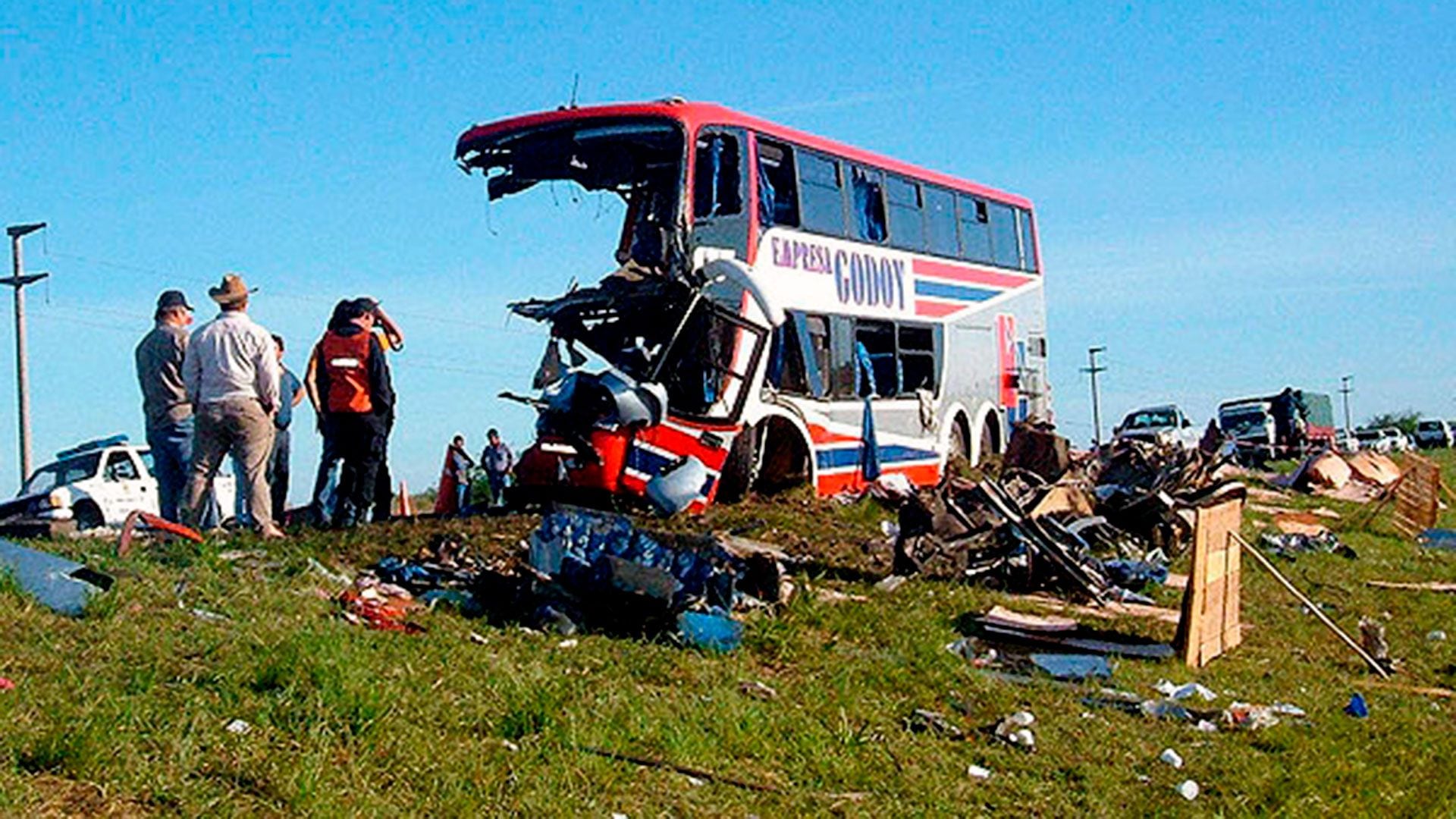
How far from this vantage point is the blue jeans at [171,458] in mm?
11461

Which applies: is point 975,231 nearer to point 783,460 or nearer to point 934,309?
point 934,309

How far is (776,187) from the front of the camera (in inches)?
647

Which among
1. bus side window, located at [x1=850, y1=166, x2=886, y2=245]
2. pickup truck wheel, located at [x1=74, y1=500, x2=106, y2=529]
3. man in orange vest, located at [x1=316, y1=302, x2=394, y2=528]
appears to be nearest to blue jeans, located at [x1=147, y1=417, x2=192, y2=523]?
man in orange vest, located at [x1=316, y1=302, x2=394, y2=528]

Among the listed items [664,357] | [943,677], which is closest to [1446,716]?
[943,677]

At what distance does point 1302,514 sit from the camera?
20047 mm

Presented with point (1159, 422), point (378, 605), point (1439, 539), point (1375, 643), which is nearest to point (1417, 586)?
point (1375, 643)

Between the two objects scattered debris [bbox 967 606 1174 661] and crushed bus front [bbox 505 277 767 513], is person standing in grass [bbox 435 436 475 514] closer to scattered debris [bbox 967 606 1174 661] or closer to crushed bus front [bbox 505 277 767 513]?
crushed bus front [bbox 505 277 767 513]

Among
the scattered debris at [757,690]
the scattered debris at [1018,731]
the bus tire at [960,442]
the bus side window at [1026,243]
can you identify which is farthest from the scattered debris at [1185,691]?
the bus side window at [1026,243]

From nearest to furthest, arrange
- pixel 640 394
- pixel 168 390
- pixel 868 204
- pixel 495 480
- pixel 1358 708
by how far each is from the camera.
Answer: pixel 1358 708, pixel 168 390, pixel 640 394, pixel 868 204, pixel 495 480

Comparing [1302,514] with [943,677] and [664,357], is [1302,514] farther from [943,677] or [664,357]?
[943,677]

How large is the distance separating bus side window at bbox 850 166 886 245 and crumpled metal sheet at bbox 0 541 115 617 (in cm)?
1171

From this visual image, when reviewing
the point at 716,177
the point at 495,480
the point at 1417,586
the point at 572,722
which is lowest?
the point at 1417,586

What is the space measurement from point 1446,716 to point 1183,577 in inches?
154

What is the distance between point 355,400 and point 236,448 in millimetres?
1103
